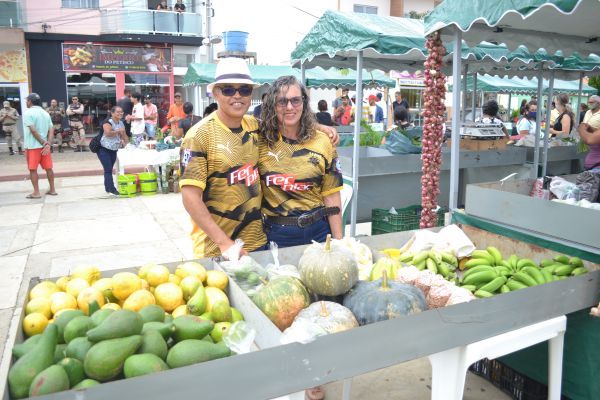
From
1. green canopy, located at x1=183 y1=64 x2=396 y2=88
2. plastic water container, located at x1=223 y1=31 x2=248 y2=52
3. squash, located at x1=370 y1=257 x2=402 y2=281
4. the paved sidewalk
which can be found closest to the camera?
squash, located at x1=370 y1=257 x2=402 y2=281

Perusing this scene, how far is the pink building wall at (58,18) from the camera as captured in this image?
811 inches

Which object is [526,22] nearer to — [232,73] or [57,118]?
[232,73]

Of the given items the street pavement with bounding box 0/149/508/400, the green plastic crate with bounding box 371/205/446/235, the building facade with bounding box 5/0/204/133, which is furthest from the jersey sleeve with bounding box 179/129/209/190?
the building facade with bounding box 5/0/204/133

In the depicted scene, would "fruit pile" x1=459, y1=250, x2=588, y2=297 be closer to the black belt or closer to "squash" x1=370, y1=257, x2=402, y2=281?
"squash" x1=370, y1=257, x2=402, y2=281

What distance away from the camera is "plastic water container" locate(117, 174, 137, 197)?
10.5 metres

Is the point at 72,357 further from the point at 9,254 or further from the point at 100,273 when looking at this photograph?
the point at 9,254

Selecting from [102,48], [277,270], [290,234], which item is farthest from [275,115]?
[102,48]

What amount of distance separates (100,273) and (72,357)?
796 mm

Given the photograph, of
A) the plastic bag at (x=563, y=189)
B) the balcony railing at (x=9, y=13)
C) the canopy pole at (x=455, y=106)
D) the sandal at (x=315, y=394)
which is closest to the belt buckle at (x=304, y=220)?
the sandal at (x=315, y=394)

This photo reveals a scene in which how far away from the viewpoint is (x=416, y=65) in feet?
28.6

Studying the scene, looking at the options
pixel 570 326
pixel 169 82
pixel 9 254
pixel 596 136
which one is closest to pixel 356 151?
pixel 596 136

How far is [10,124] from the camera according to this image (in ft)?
57.5

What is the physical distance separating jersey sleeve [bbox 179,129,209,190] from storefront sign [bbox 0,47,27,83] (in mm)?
20487

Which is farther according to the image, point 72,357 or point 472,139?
point 472,139
